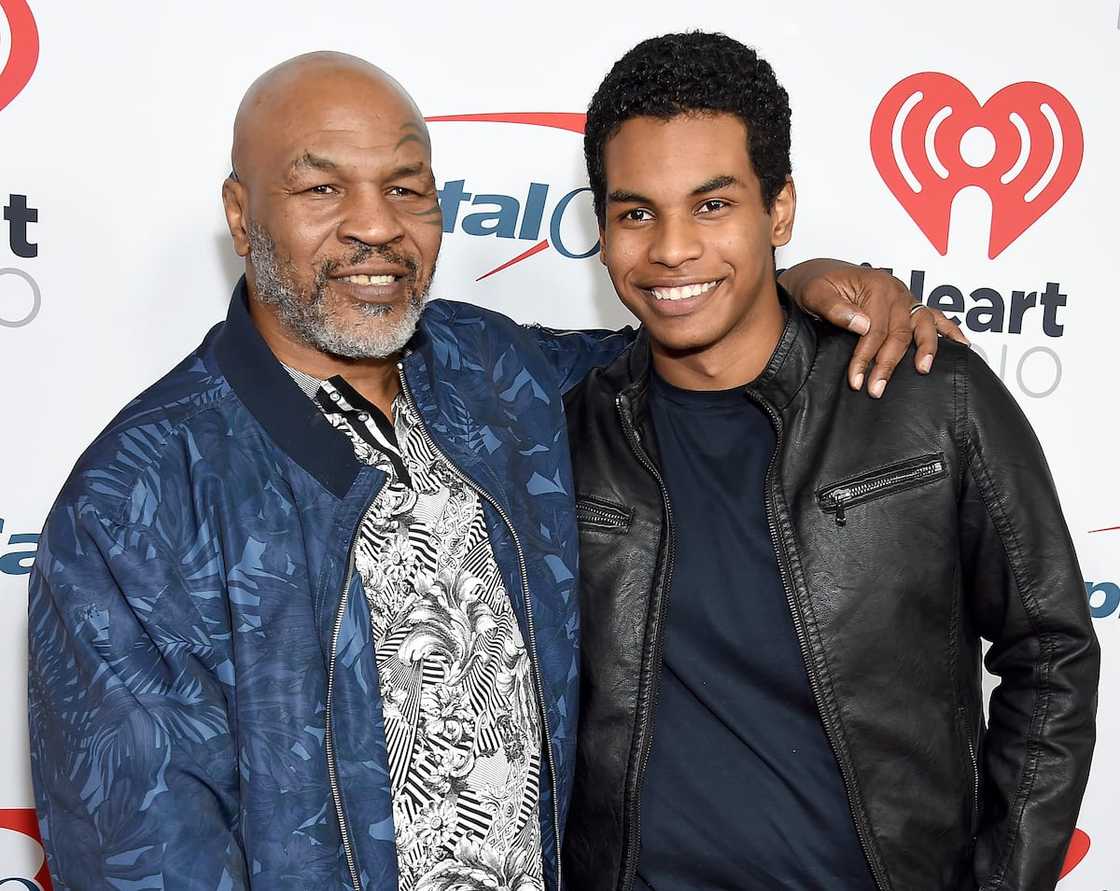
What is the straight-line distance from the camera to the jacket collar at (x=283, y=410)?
1569mm

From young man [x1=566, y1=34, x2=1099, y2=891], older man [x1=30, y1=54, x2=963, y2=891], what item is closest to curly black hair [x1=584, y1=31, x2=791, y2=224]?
young man [x1=566, y1=34, x2=1099, y2=891]

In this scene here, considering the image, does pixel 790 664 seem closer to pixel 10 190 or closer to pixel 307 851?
pixel 307 851

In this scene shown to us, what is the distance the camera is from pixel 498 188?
7.95 feet

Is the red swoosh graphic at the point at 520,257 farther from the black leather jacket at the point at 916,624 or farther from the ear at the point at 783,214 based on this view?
the black leather jacket at the point at 916,624

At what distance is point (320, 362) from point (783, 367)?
27.6 inches

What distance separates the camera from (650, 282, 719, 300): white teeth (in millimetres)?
1674

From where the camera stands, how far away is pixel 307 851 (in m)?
1.46

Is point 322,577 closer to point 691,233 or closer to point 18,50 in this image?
point 691,233

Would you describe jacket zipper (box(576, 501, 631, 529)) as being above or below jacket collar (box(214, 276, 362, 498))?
below

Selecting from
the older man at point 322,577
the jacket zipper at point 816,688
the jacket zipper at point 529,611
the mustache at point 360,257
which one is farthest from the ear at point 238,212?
the jacket zipper at point 816,688

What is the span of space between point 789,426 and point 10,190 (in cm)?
154

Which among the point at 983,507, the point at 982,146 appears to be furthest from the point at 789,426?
the point at 982,146

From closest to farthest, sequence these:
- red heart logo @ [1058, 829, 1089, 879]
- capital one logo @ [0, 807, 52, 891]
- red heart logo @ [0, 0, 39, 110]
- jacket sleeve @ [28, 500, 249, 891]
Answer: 1. jacket sleeve @ [28, 500, 249, 891]
2. red heart logo @ [0, 0, 39, 110]
3. capital one logo @ [0, 807, 52, 891]
4. red heart logo @ [1058, 829, 1089, 879]

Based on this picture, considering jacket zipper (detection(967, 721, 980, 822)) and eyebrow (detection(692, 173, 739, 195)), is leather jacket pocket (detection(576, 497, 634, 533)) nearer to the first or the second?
eyebrow (detection(692, 173, 739, 195))
